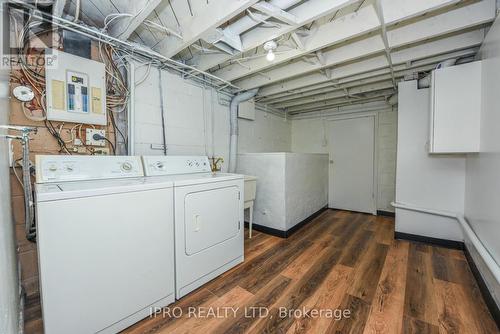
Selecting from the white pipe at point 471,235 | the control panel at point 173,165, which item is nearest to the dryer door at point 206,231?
the control panel at point 173,165

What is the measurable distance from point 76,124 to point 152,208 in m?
1.06

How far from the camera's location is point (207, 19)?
4.92 feet

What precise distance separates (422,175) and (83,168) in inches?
136

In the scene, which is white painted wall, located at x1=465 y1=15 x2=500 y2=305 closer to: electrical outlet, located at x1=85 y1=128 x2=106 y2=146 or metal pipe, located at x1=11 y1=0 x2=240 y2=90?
metal pipe, located at x1=11 y1=0 x2=240 y2=90

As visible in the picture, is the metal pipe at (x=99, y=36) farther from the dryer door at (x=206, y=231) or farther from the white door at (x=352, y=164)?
the white door at (x=352, y=164)

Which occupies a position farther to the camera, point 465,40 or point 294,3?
point 465,40

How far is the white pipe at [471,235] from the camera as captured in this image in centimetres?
130

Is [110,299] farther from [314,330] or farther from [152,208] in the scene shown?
[314,330]

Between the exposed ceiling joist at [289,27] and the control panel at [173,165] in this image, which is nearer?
the exposed ceiling joist at [289,27]

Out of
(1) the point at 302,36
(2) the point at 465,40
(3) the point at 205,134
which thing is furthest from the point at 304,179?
(2) the point at 465,40

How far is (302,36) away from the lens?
1.89 m

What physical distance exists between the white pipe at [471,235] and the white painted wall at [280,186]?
1207mm

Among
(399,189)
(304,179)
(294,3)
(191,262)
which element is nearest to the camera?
(294,3)

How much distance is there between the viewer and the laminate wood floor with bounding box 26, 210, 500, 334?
1335 millimetres
